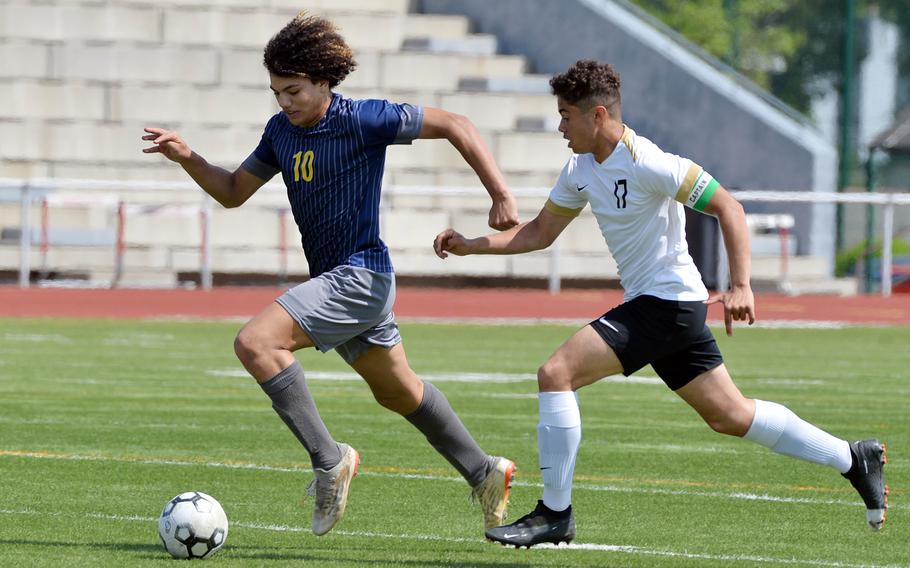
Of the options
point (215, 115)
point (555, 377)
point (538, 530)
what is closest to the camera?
point (538, 530)

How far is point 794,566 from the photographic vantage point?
22.0 ft

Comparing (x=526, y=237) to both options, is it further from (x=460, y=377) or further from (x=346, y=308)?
(x=460, y=377)

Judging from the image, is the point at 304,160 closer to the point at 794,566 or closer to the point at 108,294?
the point at 794,566

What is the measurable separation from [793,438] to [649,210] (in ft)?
3.61

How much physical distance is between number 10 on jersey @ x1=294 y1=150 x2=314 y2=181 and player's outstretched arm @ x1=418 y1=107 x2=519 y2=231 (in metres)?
0.47

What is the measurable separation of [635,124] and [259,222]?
8.18m

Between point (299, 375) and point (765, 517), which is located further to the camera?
point (765, 517)

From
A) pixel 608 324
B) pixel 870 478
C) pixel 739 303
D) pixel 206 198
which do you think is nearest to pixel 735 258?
pixel 739 303

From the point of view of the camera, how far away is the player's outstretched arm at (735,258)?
675 cm

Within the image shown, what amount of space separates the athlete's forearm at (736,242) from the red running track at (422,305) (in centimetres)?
1577

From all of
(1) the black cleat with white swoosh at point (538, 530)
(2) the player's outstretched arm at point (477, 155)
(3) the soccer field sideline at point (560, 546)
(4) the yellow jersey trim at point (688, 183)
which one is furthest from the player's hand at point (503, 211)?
(3) the soccer field sideline at point (560, 546)

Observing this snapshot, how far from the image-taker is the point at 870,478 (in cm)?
726

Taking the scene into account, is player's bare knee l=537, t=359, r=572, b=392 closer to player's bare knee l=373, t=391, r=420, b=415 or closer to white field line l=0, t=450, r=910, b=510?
player's bare knee l=373, t=391, r=420, b=415

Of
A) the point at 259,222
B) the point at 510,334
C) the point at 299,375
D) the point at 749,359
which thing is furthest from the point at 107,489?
the point at 259,222
